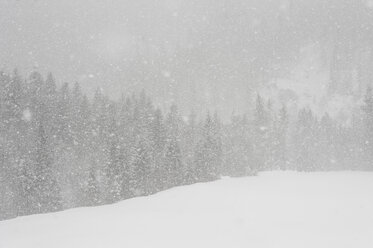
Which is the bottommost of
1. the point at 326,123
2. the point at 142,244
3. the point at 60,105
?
the point at 326,123

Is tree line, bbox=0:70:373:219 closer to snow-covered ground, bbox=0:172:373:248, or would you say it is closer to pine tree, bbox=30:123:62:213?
pine tree, bbox=30:123:62:213

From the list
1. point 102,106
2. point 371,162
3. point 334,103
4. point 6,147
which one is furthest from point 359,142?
point 6,147

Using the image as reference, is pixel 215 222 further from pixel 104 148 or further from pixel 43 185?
Answer: pixel 104 148

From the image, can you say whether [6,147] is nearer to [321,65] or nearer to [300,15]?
[321,65]

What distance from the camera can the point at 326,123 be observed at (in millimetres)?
83750

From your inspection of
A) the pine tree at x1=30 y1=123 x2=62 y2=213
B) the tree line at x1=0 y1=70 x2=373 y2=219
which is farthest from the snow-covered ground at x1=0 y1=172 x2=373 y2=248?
the pine tree at x1=30 y1=123 x2=62 y2=213

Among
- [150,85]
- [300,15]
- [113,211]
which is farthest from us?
[300,15]

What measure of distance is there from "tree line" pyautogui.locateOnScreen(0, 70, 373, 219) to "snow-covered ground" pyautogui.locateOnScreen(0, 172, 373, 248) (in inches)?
754

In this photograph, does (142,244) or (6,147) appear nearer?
(142,244)

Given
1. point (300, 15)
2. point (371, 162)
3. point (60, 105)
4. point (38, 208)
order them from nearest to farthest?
1. point (38, 208)
2. point (60, 105)
3. point (371, 162)
4. point (300, 15)

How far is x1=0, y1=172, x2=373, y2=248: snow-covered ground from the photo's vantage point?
591 inches

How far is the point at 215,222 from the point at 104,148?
36828 millimetres

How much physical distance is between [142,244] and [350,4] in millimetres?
190479

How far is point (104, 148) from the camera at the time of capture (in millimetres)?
51938
